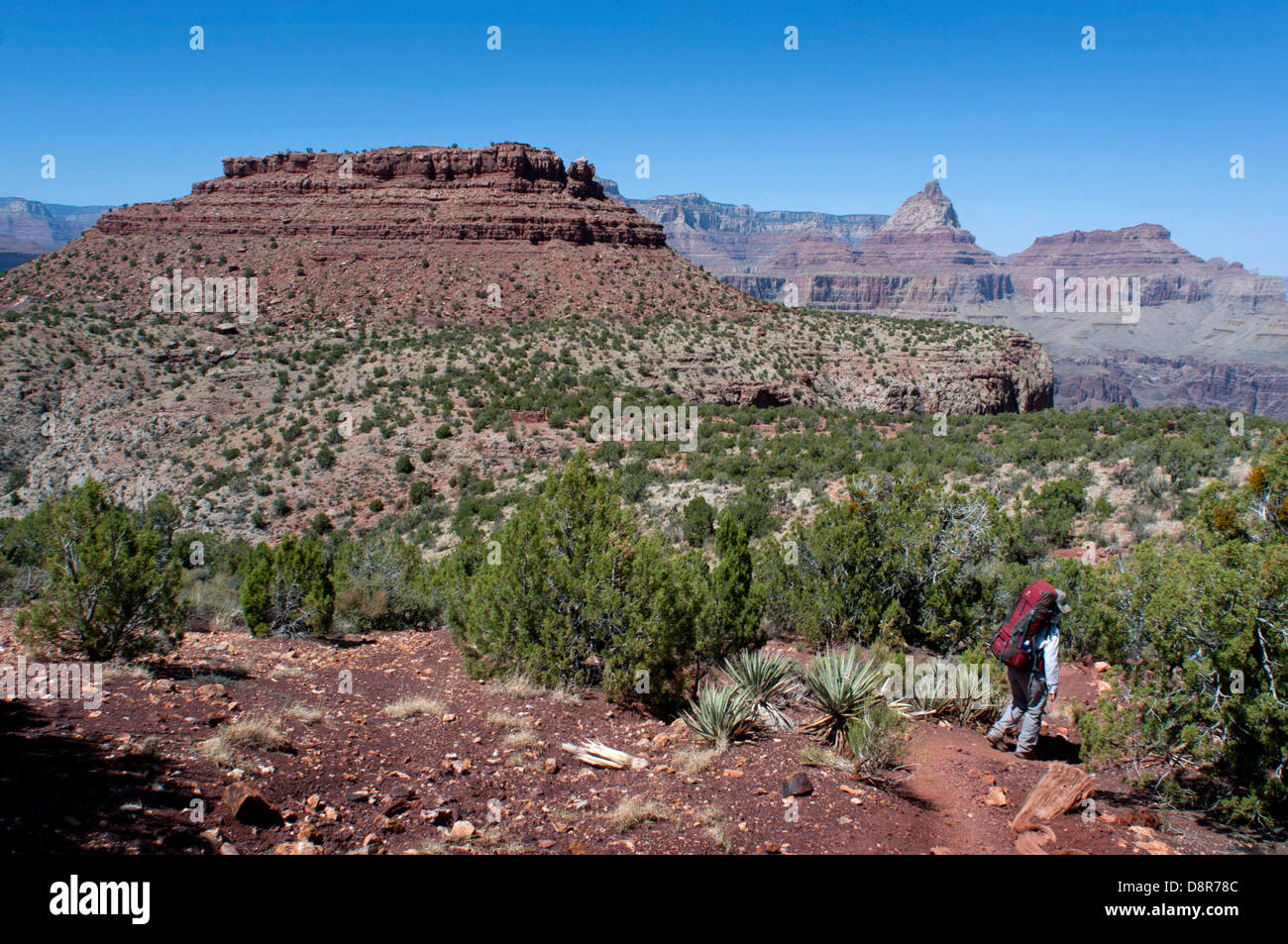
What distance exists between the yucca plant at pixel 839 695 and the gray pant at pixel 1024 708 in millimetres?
891

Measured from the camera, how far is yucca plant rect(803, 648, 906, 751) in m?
6.46

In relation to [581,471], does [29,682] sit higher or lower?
lower

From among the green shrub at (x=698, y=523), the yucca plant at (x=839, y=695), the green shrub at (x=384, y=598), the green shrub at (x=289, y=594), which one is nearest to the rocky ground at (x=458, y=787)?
the yucca plant at (x=839, y=695)

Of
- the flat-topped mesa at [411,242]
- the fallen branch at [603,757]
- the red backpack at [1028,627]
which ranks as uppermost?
the flat-topped mesa at [411,242]

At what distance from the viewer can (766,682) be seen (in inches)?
290

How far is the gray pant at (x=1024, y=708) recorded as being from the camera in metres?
6.21

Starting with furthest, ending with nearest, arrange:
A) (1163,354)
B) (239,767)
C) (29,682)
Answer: (1163,354)
(29,682)
(239,767)

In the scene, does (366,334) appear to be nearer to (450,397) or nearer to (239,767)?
(450,397)

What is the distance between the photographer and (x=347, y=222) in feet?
149

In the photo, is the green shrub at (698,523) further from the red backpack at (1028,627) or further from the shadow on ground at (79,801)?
the shadow on ground at (79,801)

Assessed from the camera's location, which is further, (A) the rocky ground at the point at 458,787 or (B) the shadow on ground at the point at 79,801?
(A) the rocky ground at the point at 458,787

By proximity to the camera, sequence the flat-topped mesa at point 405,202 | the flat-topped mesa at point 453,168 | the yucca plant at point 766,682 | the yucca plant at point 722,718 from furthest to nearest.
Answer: the flat-topped mesa at point 453,168 → the flat-topped mesa at point 405,202 → the yucca plant at point 766,682 → the yucca plant at point 722,718
